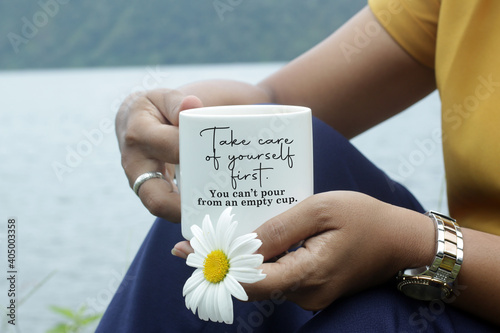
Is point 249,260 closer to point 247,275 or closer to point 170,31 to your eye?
point 247,275

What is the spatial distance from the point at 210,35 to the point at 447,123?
24255mm

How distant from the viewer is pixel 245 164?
1.78 ft

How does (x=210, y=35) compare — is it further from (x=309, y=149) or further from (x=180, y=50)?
(x=309, y=149)

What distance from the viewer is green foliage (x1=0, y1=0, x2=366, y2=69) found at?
22.5 metres

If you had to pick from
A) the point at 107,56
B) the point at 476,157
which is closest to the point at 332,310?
the point at 476,157

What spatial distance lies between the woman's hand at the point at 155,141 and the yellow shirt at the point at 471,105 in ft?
1.20

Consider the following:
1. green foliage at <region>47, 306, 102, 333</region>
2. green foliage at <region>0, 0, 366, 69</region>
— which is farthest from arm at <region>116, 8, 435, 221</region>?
green foliage at <region>0, 0, 366, 69</region>

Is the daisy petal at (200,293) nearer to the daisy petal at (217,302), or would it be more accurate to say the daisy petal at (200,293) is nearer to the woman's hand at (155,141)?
the daisy petal at (217,302)

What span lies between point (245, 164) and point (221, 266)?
10cm

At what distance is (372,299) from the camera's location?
0.60 meters

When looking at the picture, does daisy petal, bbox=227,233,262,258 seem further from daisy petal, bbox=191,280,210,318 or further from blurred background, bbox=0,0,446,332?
blurred background, bbox=0,0,446,332

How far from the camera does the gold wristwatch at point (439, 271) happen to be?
0.60 meters

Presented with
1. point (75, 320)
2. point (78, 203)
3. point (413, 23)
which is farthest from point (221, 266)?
point (78, 203)

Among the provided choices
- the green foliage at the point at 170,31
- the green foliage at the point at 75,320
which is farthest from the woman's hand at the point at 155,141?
the green foliage at the point at 170,31
